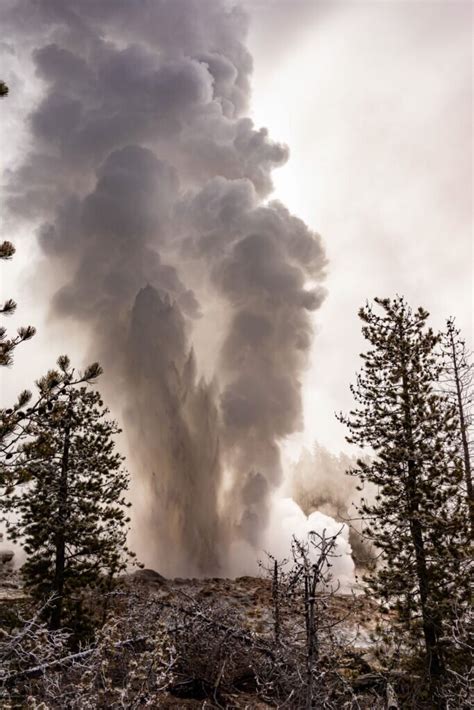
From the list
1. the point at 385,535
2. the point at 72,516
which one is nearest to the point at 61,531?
the point at 72,516

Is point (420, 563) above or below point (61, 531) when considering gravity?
below

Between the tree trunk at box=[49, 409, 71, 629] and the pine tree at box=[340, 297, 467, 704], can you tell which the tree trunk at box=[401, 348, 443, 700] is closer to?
the pine tree at box=[340, 297, 467, 704]

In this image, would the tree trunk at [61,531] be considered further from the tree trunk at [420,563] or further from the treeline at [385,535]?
the tree trunk at [420,563]

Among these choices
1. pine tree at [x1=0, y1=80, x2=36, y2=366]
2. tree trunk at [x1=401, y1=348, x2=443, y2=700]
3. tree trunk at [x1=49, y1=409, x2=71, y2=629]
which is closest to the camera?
pine tree at [x1=0, y1=80, x2=36, y2=366]

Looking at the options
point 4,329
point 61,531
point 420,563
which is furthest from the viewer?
point 61,531

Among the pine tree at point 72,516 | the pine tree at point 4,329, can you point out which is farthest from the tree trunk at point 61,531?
the pine tree at point 4,329

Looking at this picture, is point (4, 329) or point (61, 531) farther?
point (61, 531)

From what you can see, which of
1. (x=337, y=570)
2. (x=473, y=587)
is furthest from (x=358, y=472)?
(x=337, y=570)

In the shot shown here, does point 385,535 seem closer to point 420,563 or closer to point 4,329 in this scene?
point 420,563

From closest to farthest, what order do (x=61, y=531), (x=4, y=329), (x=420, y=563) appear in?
(x=4, y=329), (x=420, y=563), (x=61, y=531)

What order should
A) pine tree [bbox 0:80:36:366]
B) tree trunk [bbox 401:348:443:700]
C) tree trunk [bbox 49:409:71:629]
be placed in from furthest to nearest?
tree trunk [bbox 49:409:71:629] < tree trunk [bbox 401:348:443:700] < pine tree [bbox 0:80:36:366]

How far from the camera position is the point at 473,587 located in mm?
13016

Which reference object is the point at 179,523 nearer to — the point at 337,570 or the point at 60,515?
the point at 337,570

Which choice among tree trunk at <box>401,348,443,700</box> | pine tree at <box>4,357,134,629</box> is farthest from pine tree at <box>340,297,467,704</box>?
pine tree at <box>4,357,134,629</box>
